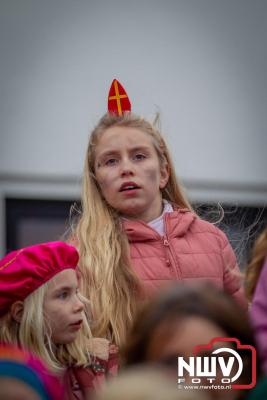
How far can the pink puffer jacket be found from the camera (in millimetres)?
3980

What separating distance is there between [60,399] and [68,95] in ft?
12.8

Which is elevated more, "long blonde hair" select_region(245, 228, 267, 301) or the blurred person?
"long blonde hair" select_region(245, 228, 267, 301)

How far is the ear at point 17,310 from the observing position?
3766 millimetres

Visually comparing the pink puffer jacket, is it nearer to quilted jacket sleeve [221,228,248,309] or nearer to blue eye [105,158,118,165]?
quilted jacket sleeve [221,228,248,309]

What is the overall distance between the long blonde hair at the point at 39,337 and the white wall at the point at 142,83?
236cm

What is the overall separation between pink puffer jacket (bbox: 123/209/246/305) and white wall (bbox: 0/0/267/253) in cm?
196

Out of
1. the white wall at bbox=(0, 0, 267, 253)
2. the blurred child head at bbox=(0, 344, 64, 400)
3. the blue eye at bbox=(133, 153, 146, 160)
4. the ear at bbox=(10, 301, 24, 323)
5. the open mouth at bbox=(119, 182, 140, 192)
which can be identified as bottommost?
the blurred child head at bbox=(0, 344, 64, 400)

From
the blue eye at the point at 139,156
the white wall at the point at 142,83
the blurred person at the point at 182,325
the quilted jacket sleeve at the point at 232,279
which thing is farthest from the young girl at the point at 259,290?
the white wall at the point at 142,83

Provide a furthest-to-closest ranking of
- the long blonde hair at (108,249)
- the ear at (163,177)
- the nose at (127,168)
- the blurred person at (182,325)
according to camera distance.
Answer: the ear at (163,177), the nose at (127,168), the long blonde hair at (108,249), the blurred person at (182,325)

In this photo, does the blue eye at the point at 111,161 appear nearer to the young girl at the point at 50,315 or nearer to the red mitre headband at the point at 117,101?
the red mitre headband at the point at 117,101

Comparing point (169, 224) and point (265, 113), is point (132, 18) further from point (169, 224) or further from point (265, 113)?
point (169, 224)

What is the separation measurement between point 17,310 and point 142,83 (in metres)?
2.68

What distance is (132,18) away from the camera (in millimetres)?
6273

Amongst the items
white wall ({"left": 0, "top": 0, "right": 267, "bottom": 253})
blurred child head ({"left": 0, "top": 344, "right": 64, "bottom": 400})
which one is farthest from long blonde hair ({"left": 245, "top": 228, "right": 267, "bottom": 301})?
white wall ({"left": 0, "top": 0, "right": 267, "bottom": 253})
